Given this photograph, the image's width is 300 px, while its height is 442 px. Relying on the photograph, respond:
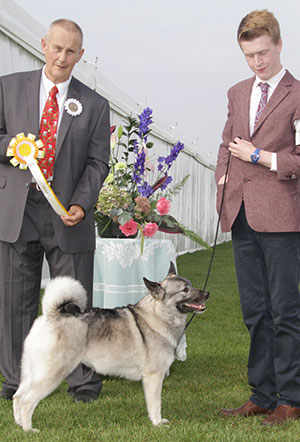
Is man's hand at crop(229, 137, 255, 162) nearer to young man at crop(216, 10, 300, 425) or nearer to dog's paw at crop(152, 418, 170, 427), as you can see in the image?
young man at crop(216, 10, 300, 425)

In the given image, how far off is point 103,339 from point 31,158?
38.9 inches

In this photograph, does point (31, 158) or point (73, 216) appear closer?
point (31, 158)

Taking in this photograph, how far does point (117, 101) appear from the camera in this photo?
344 inches

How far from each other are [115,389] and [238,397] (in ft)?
2.55

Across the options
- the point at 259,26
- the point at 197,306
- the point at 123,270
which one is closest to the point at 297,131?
→ the point at 259,26

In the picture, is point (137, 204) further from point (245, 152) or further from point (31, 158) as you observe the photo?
point (245, 152)

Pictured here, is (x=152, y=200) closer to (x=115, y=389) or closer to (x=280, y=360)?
(x=115, y=389)

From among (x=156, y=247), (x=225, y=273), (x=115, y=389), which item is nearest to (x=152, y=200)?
(x=156, y=247)

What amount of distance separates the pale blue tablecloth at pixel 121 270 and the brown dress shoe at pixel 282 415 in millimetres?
1435

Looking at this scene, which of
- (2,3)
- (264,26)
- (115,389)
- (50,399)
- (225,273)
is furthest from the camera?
(225,273)

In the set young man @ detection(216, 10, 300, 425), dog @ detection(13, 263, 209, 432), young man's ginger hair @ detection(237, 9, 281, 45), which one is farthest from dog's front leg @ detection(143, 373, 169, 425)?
young man's ginger hair @ detection(237, 9, 281, 45)

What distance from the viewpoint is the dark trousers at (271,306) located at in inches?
109

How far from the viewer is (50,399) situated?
3.31 m

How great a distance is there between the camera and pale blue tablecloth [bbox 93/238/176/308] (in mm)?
4012
